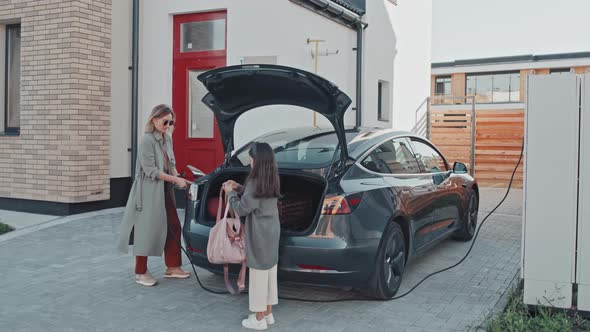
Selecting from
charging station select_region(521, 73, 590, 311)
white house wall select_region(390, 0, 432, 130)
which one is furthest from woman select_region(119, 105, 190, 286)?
white house wall select_region(390, 0, 432, 130)

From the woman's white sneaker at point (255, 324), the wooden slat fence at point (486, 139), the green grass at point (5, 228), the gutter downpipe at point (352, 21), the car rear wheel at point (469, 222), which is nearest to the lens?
the woman's white sneaker at point (255, 324)

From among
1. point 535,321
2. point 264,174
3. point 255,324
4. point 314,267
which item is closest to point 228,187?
point 264,174

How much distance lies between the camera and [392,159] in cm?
581

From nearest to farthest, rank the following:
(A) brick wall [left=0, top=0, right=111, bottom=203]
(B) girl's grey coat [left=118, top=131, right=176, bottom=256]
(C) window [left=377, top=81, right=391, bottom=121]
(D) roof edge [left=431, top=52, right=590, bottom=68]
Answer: (B) girl's grey coat [left=118, top=131, right=176, bottom=256] → (A) brick wall [left=0, top=0, right=111, bottom=203] → (C) window [left=377, top=81, right=391, bottom=121] → (D) roof edge [left=431, top=52, right=590, bottom=68]

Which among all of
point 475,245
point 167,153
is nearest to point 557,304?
point 475,245

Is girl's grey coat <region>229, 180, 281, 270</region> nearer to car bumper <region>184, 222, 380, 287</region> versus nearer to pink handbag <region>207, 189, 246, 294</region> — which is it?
pink handbag <region>207, 189, 246, 294</region>

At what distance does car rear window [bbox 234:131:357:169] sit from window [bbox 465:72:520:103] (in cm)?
2926

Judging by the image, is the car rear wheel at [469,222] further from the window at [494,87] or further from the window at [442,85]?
the window at [442,85]

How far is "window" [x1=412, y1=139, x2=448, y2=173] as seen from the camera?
6.55 meters

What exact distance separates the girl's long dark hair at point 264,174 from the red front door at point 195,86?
5.24 m

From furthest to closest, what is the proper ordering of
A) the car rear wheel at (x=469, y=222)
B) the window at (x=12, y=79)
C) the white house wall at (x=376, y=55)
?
1. the white house wall at (x=376, y=55)
2. the window at (x=12, y=79)
3. the car rear wheel at (x=469, y=222)

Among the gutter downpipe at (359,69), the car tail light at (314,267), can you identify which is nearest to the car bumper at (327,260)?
the car tail light at (314,267)

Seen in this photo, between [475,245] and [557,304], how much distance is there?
3077 mm

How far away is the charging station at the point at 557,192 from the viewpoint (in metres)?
4.62
